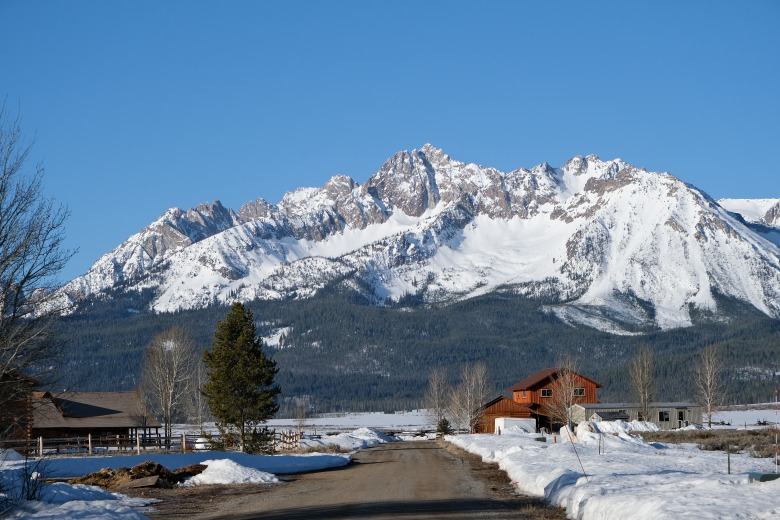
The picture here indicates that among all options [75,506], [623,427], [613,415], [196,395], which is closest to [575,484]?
[75,506]

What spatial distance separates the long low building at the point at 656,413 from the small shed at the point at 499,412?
21.5ft

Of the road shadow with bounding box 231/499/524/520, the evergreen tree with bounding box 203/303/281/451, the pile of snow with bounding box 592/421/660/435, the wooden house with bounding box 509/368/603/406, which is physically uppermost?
the evergreen tree with bounding box 203/303/281/451

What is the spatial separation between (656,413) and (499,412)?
1755 cm

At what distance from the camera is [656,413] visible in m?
103

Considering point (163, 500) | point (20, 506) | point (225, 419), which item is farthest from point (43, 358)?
point (225, 419)

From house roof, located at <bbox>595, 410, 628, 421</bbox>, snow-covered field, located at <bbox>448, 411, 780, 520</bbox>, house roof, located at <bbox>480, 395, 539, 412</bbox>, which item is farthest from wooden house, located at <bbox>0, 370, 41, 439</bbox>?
house roof, located at <bbox>480, 395, 539, 412</bbox>

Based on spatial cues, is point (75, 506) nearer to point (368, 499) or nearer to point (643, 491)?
point (368, 499)

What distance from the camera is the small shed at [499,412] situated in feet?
345

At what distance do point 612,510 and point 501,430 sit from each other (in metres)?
76.5

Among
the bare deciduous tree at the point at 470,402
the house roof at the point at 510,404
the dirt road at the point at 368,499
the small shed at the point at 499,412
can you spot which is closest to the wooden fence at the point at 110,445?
the dirt road at the point at 368,499

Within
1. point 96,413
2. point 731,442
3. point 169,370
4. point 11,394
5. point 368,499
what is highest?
point 11,394

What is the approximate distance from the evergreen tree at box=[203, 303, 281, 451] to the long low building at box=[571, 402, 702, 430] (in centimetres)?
6019

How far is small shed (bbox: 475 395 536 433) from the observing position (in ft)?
345

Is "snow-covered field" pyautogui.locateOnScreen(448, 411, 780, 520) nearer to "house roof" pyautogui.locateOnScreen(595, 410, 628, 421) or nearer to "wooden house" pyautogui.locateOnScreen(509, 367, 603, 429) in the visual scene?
"house roof" pyautogui.locateOnScreen(595, 410, 628, 421)
